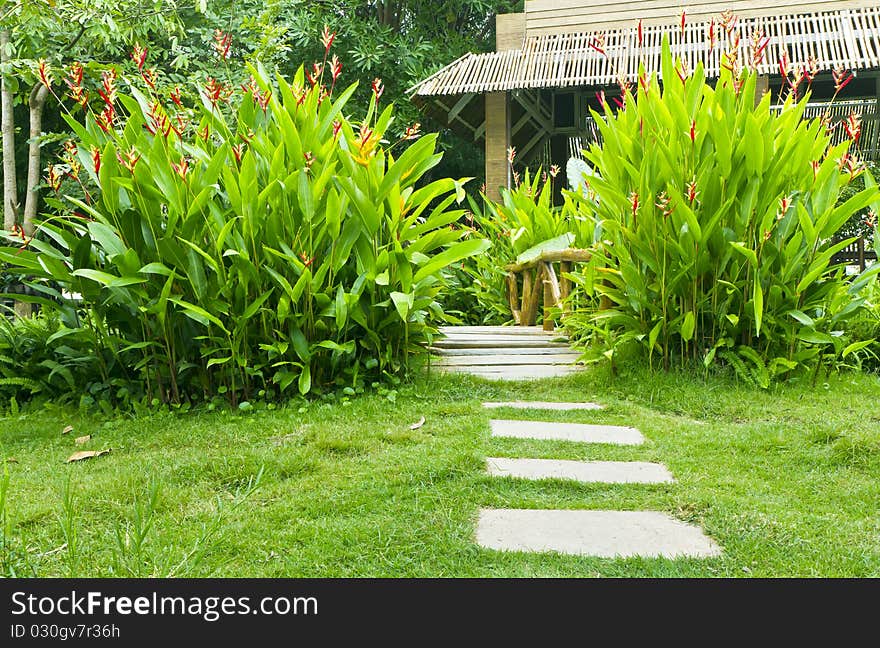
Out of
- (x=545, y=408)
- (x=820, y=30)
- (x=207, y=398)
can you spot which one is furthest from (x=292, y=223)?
(x=820, y=30)

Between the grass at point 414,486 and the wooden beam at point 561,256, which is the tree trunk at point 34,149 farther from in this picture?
the grass at point 414,486

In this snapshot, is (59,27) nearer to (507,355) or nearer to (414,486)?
(507,355)

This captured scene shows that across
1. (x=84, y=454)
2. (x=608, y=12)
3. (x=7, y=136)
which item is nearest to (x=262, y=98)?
(x=84, y=454)

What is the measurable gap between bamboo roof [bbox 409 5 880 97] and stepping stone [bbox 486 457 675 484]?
686cm

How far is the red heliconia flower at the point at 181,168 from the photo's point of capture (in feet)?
11.0

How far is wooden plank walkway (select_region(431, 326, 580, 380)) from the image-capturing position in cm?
439

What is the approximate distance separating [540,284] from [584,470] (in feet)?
11.7

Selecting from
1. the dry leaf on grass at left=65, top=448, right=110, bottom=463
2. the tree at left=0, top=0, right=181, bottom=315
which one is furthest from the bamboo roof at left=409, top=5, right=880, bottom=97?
the dry leaf on grass at left=65, top=448, right=110, bottom=463

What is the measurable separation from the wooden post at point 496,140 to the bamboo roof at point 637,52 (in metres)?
0.42

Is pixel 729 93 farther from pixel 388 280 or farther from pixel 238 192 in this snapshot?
pixel 238 192

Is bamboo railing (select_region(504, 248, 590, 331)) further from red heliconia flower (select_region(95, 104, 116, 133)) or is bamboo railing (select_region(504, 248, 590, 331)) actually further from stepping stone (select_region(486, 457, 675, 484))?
red heliconia flower (select_region(95, 104, 116, 133))

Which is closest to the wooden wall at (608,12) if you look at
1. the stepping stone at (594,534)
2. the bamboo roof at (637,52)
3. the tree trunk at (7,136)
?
the bamboo roof at (637,52)

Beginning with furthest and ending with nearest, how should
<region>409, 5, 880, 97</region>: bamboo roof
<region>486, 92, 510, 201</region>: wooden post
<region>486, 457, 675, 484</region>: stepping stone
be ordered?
<region>486, 92, 510, 201</region>: wooden post < <region>409, 5, 880, 97</region>: bamboo roof < <region>486, 457, 675, 484</region>: stepping stone

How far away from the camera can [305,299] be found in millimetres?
3678
